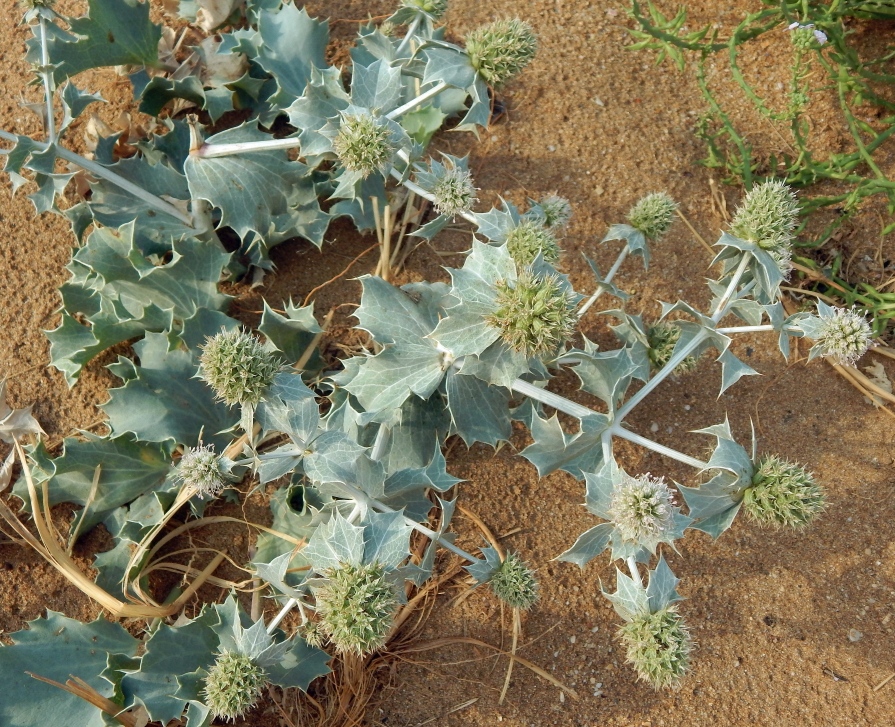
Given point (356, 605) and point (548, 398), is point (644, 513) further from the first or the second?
point (356, 605)

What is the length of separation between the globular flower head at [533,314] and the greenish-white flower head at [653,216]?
2.39 ft

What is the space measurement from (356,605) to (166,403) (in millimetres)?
1022

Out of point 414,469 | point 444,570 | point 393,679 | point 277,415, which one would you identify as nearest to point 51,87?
point 277,415

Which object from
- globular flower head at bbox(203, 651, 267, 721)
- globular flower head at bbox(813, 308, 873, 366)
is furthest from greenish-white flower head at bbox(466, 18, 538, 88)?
globular flower head at bbox(203, 651, 267, 721)

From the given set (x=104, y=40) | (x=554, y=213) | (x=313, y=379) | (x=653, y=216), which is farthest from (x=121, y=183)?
(x=653, y=216)

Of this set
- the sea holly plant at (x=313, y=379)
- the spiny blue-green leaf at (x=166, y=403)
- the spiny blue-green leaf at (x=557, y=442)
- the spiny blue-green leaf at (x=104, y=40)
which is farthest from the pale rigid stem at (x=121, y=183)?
the spiny blue-green leaf at (x=557, y=442)

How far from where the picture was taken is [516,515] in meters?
2.46

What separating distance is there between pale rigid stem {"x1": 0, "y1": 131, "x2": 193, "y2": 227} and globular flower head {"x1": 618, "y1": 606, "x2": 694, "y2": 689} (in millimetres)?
1982

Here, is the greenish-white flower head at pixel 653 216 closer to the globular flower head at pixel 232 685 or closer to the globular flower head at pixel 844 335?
the globular flower head at pixel 844 335

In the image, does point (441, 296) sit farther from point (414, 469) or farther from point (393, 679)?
point (393, 679)

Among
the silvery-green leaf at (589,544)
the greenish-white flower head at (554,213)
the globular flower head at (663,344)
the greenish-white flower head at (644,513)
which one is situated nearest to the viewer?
the greenish-white flower head at (644,513)

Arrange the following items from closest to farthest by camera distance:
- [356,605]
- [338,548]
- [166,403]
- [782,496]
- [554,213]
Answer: [356,605], [338,548], [782,496], [166,403], [554,213]

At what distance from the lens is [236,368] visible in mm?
1757

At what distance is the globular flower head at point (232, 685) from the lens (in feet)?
5.69
